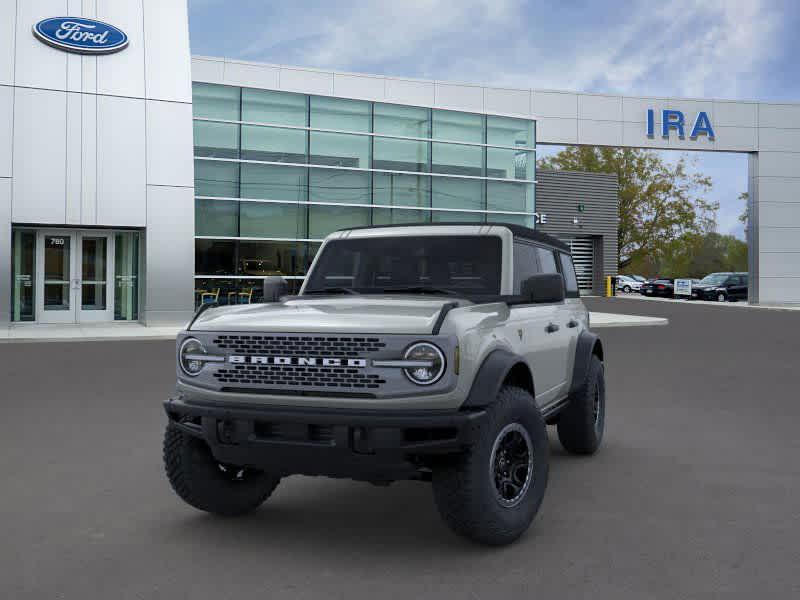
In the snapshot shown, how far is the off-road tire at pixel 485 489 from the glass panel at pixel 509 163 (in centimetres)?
2741

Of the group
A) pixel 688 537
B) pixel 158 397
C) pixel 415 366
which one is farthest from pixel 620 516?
pixel 158 397

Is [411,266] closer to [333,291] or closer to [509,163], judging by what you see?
[333,291]

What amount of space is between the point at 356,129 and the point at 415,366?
2581 cm

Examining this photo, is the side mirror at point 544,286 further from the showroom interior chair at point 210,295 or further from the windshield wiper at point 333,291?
the showroom interior chair at point 210,295

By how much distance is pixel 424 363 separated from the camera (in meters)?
4.20

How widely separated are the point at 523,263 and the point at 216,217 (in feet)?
72.1

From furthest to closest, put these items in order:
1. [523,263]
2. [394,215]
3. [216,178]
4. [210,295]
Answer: [394,215] → [216,178] → [210,295] → [523,263]

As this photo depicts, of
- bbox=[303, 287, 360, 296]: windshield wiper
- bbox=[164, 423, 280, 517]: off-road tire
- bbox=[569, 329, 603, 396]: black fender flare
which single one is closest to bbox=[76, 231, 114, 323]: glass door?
bbox=[303, 287, 360, 296]: windshield wiper

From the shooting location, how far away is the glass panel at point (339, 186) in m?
28.5

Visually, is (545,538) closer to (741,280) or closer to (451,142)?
(451,142)

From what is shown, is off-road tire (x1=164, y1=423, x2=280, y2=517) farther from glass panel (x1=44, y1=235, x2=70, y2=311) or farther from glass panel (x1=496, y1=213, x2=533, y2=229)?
glass panel (x1=496, y1=213, x2=533, y2=229)

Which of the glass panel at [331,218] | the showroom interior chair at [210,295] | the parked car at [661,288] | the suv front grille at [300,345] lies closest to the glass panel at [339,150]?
the glass panel at [331,218]

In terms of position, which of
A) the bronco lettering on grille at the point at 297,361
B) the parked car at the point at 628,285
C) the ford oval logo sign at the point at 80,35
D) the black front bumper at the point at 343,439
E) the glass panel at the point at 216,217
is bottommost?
the black front bumper at the point at 343,439

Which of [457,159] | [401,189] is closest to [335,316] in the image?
[401,189]
